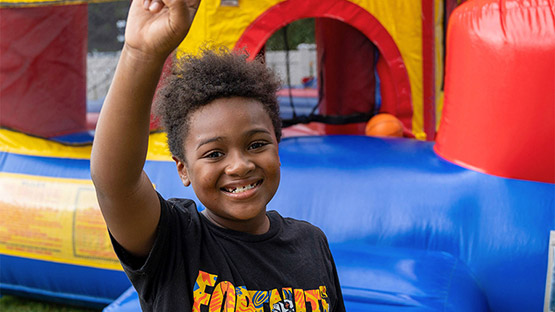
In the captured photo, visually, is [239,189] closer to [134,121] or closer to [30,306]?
[134,121]

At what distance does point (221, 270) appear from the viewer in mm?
1074

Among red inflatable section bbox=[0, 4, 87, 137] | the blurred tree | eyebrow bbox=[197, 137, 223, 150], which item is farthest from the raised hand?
the blurred tree

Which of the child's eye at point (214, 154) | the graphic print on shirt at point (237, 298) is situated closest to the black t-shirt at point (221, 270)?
the graphic print on shirt at point (237, 298)

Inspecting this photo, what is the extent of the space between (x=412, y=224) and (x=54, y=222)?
1.84 meters

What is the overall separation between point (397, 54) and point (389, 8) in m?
0.28

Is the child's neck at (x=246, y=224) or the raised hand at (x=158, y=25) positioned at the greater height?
the raised hand at (x=158, y=25)

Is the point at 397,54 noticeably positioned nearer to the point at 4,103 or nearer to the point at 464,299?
the point at 464,299

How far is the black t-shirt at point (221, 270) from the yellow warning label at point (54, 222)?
1962 mm

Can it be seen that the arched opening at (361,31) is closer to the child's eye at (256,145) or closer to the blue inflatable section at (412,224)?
the blue inflatable section at (412,224)

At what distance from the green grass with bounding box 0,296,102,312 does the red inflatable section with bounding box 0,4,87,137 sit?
3.44ft

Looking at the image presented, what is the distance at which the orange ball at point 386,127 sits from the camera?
3502 millimetres

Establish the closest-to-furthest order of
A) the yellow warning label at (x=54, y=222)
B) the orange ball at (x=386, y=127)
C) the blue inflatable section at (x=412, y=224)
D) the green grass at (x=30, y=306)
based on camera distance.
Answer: the blue inflatable section at (x=412, y=224) < the yellow warning label at (x=54, y=222) < the green grass at (x=30, y=306) < the orange ball at (x=386, y=127)

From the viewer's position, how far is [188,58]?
1.21m

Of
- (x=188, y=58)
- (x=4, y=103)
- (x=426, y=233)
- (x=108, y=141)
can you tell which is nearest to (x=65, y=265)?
(x=4, y=103)
